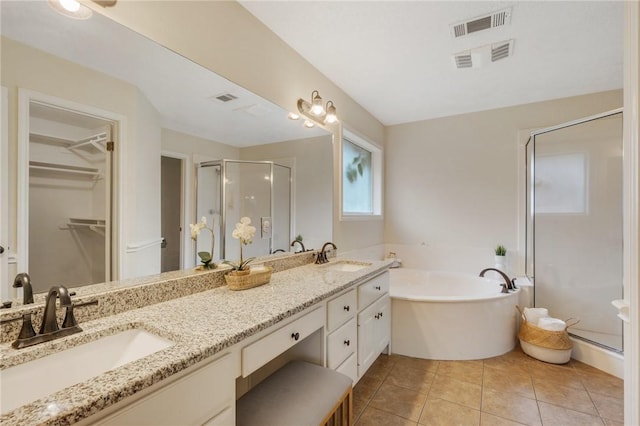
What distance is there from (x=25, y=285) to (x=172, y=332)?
1.52 feet

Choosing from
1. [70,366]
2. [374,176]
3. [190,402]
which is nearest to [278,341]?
[190,402]

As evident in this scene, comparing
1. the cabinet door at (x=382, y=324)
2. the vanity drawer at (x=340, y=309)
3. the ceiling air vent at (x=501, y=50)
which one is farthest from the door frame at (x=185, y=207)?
the ceiling air vent at (x=501, y=50)

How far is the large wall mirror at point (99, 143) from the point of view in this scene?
861 millimetres

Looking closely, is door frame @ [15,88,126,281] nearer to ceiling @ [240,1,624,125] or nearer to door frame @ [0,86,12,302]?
door frame @ [0,86,12,302]

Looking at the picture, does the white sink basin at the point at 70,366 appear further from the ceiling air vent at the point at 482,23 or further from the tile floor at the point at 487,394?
the ceiling air vent at the point at 482,23

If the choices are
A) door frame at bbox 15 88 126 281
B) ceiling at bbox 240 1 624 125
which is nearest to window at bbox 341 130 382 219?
ceiling at bbox 240 1 624 125

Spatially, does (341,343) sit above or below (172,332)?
below

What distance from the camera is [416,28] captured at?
1.84 metres

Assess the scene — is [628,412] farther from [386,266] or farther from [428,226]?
[428,226]

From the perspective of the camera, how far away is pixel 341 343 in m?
1.60

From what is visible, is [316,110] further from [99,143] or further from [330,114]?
[99,143]

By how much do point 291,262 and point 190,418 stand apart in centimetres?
133

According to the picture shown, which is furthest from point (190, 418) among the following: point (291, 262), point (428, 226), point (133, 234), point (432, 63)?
point (428, 226)

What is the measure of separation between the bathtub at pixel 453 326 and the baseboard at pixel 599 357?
452mm
